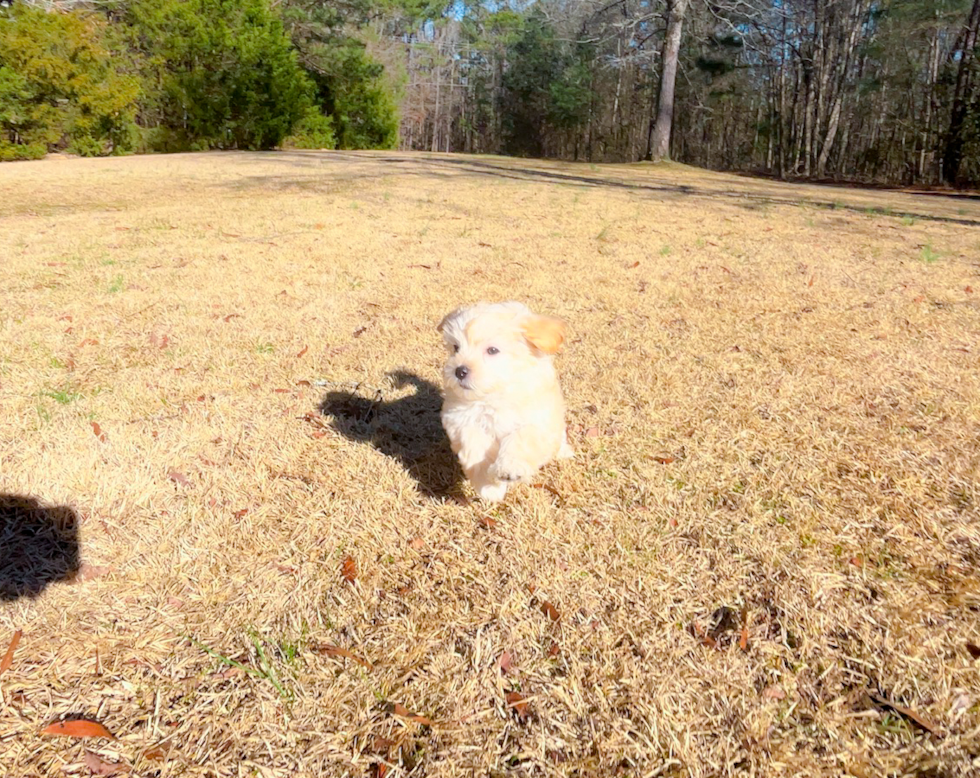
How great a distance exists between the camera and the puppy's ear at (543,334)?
7.97ft

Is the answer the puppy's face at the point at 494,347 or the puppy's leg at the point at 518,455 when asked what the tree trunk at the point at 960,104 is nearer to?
the puppy's face at the point at 494,347

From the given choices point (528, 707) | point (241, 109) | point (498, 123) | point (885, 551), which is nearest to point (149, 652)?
point (528, 707)

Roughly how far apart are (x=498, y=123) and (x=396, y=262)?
37181 mm

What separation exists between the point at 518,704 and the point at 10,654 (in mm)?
1473

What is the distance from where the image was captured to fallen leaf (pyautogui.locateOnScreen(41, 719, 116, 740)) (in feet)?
4.97

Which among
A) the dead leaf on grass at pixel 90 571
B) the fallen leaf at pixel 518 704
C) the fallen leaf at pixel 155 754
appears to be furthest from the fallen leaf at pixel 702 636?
the dead leaf on grass at pixel 90 571

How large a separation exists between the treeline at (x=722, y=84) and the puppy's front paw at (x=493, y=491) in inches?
672

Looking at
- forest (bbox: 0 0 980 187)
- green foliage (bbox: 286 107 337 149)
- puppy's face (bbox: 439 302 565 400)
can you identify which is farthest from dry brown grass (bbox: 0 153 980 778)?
green foliage (bbox: 286 107 337 149)

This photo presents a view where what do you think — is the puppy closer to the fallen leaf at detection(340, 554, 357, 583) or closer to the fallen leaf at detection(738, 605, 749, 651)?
A: the fallen leaf at detection(340, 554, 357, 583)

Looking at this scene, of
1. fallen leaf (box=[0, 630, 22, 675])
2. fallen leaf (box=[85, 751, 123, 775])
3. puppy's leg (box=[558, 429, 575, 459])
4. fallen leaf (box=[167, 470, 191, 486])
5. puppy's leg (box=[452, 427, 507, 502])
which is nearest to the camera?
fallen leaf (box=[85, 751, 123, 775])

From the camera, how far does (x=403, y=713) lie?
5.22 ft

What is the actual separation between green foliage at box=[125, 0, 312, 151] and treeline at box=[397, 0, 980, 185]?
11.8m

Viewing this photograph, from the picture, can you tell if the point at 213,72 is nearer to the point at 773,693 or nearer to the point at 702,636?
the point at 702,636

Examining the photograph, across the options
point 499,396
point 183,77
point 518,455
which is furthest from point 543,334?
point 183,77
